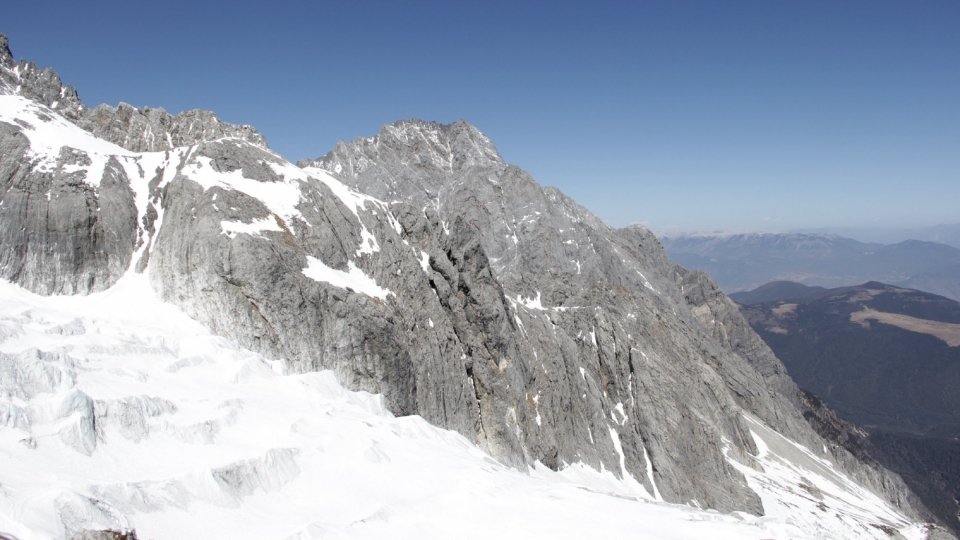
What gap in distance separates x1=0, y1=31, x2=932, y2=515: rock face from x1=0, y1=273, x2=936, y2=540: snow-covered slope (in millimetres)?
4059

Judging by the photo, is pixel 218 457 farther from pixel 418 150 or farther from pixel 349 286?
pixel 418 150

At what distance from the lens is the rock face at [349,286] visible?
118 ft

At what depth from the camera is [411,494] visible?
21875 millimetres

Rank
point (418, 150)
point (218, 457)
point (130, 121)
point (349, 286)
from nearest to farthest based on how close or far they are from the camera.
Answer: point (218, 457), point (349, 286), point (130, 121), point (418, 150)

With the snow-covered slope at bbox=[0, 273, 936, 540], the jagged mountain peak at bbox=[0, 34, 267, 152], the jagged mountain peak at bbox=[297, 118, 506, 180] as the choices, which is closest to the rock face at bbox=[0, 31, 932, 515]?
the jagged mountain peak at bbox=[0, 34, 267, 152]

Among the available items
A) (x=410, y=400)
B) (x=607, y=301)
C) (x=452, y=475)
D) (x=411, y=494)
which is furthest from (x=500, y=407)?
(x=607, y=301)

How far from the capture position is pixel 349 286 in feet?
134

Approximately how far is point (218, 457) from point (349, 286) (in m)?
21.7

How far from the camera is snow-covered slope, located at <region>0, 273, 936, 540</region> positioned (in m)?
16.0

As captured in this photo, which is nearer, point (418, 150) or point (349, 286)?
point (349, 286)

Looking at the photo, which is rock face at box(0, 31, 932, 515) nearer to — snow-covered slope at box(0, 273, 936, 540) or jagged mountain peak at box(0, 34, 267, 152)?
jagged mountain peak at box(0, 34, 267, 152)

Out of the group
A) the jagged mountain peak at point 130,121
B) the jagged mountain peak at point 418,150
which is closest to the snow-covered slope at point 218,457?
the jagged mountain peak at point 130,121

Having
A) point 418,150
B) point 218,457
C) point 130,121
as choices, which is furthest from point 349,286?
point 418,150

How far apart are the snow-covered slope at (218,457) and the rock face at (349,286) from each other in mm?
4059
